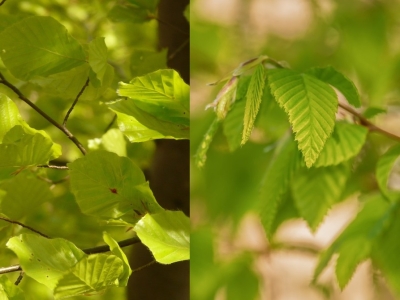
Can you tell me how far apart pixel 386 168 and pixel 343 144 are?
0.02 m

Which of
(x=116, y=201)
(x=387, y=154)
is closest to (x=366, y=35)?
(x=387, y=154)

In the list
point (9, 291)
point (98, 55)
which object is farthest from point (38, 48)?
point (9, 291)

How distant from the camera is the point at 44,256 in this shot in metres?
0.24

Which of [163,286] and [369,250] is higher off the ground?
[369,250]

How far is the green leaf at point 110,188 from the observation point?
25 cm

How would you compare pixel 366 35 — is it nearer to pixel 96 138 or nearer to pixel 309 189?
pixel 309 189

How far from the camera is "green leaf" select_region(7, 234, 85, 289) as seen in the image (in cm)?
23

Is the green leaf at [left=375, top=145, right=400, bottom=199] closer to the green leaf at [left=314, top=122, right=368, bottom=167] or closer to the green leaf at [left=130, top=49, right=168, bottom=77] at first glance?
the green leaf at [left=314, top=122, right=368, bottom=167]

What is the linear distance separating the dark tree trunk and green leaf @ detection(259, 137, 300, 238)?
89 millimetres

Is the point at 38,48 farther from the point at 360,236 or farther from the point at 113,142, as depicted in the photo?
the point at 360,236

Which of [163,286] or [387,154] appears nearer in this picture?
[387,154]

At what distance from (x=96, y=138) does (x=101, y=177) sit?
3.7 inches

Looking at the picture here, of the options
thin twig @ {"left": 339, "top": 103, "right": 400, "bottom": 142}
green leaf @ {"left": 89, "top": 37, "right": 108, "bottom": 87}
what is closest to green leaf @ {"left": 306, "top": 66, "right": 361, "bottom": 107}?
thin twig @ {"left": 339, "top": 103, "right": 400, "bottom": 142}

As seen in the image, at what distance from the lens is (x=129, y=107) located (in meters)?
0.26
